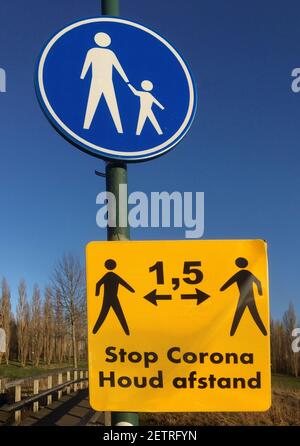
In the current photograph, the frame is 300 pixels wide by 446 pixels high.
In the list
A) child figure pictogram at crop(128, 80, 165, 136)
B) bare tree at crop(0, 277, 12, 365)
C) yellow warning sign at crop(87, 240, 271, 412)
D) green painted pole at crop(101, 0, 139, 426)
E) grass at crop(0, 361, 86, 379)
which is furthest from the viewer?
bare tree at crop(0, 277, 12, 365)

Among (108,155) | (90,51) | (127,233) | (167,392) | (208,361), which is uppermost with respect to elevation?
(90,51)

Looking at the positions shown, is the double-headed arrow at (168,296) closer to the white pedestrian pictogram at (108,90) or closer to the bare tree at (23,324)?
the white pedestrian pictogram at (108,90)

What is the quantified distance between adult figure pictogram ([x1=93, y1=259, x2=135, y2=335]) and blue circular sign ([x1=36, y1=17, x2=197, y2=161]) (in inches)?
24.6

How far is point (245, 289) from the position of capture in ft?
6.15

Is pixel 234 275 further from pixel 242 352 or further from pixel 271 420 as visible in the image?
pixel 271 420

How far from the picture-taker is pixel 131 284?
1894 millimetres

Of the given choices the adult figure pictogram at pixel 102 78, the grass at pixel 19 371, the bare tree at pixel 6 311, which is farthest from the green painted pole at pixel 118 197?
the bare tree at pixel 6 311

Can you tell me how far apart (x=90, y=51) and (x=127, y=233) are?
100cm

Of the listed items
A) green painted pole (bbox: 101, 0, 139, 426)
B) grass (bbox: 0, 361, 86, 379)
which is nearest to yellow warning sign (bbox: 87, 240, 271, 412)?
green painted pole (bbox: 101, 0, 139, 426)

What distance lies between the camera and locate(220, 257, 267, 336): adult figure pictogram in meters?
1.86

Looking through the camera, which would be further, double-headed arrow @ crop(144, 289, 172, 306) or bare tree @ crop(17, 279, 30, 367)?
bare tree @ crop(17, 279, 30, 367)

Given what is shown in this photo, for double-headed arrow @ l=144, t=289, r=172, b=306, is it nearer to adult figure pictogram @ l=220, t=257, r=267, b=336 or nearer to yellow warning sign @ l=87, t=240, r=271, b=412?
yellow warning sign @ l=87, t=240, r=271, b=412

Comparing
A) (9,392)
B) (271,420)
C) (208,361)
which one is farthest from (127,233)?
(9,392)

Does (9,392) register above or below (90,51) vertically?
below
